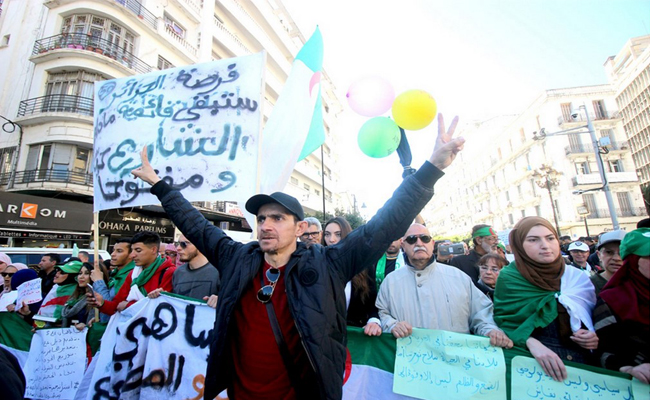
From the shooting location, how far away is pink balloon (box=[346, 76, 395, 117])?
367 cm

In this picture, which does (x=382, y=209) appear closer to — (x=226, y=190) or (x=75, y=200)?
(x=226, y=190)

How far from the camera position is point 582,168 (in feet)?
108

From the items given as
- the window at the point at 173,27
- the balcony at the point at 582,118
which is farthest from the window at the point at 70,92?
the balcony at the point at 582,118

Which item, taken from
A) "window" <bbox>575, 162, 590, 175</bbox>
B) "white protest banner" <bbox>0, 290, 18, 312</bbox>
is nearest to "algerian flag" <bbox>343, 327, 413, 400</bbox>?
"white protest banner" <bbox>0, 290, 18, 312</bbox>

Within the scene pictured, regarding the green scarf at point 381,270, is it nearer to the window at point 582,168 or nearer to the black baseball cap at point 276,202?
the black baseball cap at point 276,202

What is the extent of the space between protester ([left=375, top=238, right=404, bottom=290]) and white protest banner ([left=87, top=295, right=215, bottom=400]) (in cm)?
163

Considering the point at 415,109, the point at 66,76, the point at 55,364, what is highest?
the point at 66,76

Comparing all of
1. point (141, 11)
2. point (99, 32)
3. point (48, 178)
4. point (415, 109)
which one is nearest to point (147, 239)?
point (415, 109)

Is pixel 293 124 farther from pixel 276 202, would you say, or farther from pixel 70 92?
pixel 70 92

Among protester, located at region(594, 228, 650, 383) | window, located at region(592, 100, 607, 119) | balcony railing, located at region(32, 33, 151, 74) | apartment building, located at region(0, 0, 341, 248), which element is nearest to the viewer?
protester, located at region(594, 228, 650, 383)

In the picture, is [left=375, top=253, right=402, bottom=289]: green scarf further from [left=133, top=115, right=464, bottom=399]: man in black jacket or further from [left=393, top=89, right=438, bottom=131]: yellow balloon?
[left=133, top=115, right=464, bottom=399]: man in black jacket

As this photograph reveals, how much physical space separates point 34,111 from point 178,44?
7.49 m

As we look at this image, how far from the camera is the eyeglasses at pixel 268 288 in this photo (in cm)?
163

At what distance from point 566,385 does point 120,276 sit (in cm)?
443
